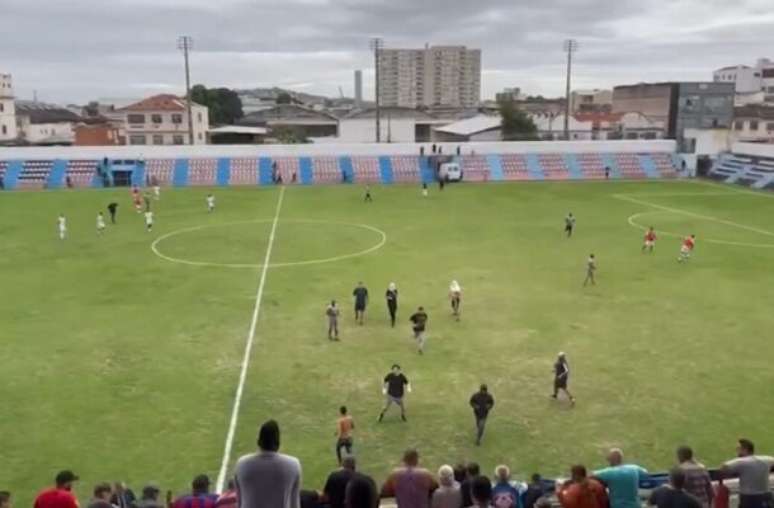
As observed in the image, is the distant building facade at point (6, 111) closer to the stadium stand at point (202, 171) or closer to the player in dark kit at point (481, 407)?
the stadium stand at point (202, 171)

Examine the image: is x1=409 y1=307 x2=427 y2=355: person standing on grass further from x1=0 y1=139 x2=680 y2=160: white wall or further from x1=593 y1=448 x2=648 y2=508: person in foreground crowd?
x1=0 y1=139 x2=680 y2=160: white wall

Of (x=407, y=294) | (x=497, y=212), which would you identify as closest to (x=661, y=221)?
(x=497, y=212)

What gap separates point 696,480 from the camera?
8578 millimetres

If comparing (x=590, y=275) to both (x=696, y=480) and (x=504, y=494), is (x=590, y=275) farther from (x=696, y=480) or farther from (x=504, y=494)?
(x=504, y=494)

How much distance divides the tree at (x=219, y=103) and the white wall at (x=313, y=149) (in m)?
56.3

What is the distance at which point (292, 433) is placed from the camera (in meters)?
14.6

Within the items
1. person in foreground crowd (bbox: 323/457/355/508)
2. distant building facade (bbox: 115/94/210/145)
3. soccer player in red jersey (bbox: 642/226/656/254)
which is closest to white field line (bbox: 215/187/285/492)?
person in foreground crowd (bbox: 323/457/355/508)

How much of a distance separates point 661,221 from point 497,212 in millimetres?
9605

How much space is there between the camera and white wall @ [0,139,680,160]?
2486 inches

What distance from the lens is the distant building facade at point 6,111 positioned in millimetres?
91688

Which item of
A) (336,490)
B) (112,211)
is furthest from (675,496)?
(112,211)

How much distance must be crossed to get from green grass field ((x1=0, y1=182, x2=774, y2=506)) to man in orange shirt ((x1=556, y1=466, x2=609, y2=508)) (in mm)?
5251

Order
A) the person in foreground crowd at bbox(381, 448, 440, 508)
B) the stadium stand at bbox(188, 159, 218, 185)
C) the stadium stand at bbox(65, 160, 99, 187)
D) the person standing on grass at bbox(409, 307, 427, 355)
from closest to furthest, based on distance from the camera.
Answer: the person in foreground crowd at bbox(381, 448, 440, 508) < the person standing on grass at bbox(409, 307, 427, 355) < the stadium stand at bbox(65, 160, 99, 187) < the stadium stand at bbox(188, 159, 218, 185)

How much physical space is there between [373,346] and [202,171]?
46777 mm
